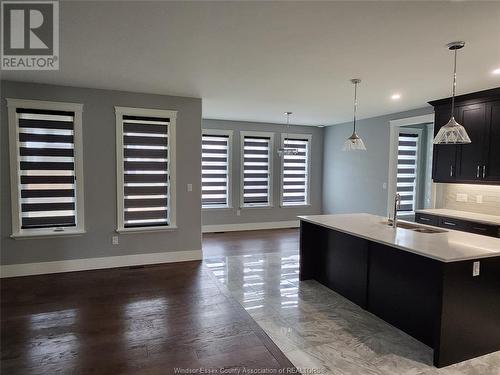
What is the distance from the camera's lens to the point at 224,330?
2973 millimetres

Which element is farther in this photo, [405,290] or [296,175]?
[296,175]

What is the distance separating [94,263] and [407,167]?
624cm

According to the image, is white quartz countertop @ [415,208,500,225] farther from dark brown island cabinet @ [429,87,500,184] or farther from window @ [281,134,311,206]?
window @ [281,134,311,206]

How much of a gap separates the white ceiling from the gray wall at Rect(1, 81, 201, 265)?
10.1 inches

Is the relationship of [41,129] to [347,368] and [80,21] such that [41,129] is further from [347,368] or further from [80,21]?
[347,368]

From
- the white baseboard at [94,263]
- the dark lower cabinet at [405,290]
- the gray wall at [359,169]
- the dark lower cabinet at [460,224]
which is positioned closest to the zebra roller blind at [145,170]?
the white baseboard at [94,263]

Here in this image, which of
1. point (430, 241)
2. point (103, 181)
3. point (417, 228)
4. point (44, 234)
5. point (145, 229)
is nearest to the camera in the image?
point (430, 241)

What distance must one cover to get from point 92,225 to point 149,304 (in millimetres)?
1791

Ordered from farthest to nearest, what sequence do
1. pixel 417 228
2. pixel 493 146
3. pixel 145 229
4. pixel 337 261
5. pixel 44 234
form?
pixel 145 229 → pixel 44 234 → pixel 493 146 → pixel 337 261 → pixel 417 228

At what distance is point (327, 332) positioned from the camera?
9.66 ft

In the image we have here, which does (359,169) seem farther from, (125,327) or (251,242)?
(125,327)

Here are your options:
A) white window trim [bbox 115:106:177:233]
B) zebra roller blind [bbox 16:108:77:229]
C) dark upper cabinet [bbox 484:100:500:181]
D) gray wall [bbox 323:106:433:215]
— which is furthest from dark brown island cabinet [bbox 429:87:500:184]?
zebra roller blind [bbox 16:108:77:229]

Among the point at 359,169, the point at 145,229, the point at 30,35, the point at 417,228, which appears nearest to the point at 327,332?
the point at 417,228

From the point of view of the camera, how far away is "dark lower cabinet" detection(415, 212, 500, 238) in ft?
12.9
